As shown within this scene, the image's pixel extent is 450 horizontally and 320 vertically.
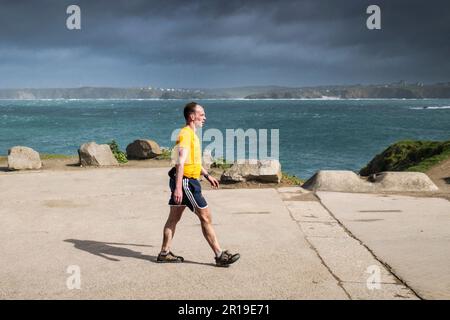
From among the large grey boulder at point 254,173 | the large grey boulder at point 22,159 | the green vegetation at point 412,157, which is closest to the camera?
the large grey boulder at point 254,173

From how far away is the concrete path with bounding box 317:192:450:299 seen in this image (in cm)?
571

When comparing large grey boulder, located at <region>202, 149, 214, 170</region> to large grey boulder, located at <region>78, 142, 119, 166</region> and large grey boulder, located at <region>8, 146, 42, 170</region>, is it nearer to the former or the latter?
large grey boulder, located at <region>78, 142, 119, 166</region>

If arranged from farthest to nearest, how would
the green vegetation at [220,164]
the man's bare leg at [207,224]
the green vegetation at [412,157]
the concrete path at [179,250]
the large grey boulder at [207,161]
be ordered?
the large grey boulder at [207,161] < the green vegetation at [220,164] < the green vegetation at [412,157] < the man's bare leg at [207,224] < the concrete path at [179,250]

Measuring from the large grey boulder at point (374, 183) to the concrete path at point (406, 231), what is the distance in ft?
1.62

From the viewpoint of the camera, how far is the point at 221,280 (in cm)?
555

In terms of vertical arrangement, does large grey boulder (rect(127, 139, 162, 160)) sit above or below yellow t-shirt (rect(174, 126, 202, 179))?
below

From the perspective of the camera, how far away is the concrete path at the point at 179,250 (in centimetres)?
529

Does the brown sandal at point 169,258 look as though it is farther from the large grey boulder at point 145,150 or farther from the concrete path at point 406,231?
the large grey boulder at point 145,150

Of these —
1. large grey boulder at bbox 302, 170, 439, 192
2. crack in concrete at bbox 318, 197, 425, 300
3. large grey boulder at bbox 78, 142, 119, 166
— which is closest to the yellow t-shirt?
crack in concrete at bbox 318, 197, 425, 300

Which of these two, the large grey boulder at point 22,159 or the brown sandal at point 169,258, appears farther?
the large grey boulder at point 22,159

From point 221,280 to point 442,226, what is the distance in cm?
432

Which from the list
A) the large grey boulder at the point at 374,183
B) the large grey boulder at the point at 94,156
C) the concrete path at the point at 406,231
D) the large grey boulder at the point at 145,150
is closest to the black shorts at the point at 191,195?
the concrete path at the point at 406,231

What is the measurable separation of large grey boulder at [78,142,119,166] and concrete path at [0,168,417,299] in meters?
5.56
